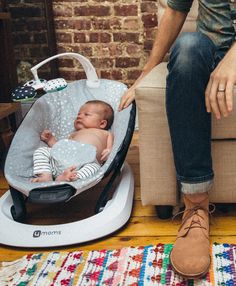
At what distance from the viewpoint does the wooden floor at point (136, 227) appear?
1313 millimetres

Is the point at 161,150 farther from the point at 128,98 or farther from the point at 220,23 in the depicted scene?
the point at 220,23

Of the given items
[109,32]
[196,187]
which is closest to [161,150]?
[196,187]

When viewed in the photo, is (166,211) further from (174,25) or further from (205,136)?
(174,25)

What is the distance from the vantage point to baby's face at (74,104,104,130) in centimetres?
174

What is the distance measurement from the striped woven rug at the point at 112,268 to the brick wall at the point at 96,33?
1501 millimetres

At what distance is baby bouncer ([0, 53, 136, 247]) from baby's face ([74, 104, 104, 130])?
0.15ft

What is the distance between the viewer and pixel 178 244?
3.88 ft

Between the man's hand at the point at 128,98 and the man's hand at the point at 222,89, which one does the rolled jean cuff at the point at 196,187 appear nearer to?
the man's hand at the point at 222,89

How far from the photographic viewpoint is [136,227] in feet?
4.64

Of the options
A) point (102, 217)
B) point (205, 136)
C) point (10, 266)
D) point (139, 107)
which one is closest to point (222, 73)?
point (205, 136)

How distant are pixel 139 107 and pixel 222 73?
30 cm

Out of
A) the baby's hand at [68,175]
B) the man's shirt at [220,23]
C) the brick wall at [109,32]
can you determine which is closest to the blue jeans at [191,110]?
the man's shirt at [220,23]

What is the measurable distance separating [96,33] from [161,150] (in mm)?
1370

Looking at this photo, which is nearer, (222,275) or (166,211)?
(222,275)
